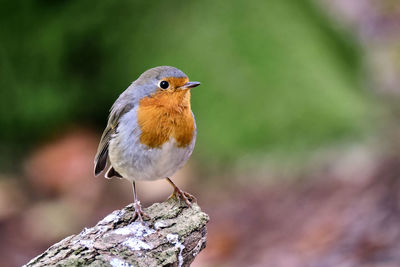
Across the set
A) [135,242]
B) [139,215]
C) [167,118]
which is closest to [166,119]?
[167,118]

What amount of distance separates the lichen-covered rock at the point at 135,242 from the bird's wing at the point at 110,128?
24.7 inches

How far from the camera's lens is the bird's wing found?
354 cm

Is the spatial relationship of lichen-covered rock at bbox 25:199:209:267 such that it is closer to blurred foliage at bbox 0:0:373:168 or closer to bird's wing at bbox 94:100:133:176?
bird's wing at bbox 94:100:133:176

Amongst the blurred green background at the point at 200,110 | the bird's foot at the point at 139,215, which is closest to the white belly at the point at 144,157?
the bird's foot at the point at 139,215

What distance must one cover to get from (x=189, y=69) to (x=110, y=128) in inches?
111

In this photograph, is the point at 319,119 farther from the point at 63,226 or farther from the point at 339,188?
the point at 63,226

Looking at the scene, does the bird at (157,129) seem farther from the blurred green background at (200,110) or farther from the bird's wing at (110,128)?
the blurred green background at (200,110)

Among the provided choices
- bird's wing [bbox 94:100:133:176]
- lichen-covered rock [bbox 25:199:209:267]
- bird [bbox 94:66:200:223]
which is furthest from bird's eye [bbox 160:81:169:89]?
lichen-covered rock [bbox 25:199:209:267]

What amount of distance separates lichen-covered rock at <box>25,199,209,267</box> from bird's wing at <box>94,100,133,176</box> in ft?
2.06

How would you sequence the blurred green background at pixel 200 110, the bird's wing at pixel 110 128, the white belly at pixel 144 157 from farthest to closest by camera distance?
the blurred green background at pixel 200 110 → the bird's wing at pixel 110 128 → the white belly at pixel 144 157

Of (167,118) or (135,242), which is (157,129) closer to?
(167,118)

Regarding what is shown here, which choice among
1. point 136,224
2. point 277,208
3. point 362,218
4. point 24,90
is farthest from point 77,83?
A: point 136,224

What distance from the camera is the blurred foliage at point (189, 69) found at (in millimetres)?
6332

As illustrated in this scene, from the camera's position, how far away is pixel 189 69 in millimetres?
6422
